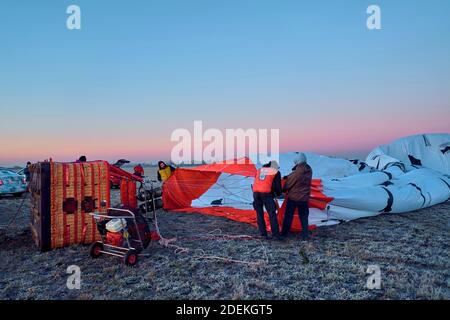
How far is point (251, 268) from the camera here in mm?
4980

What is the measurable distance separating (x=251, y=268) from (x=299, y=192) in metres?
2.14

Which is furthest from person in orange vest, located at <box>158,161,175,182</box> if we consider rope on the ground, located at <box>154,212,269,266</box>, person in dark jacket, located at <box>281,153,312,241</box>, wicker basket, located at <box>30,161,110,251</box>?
person in dark jacket, located at <box>281,153,312,241</box>

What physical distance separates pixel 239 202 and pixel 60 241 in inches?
201

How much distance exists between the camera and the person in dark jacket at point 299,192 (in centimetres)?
659

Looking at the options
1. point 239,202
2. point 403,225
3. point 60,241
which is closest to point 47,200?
point 60,241

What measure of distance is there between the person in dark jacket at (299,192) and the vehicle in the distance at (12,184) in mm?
12177

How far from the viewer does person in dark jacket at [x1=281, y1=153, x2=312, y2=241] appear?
6.59m

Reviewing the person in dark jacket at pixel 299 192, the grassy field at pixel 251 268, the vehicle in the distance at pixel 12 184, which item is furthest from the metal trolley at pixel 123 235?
the vehicle in the distance at pixel 12 184

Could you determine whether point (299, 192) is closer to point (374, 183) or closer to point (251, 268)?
point (251, 268)

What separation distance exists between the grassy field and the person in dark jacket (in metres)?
0.40

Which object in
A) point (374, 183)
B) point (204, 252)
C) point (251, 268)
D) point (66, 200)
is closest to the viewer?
point (251, 268)

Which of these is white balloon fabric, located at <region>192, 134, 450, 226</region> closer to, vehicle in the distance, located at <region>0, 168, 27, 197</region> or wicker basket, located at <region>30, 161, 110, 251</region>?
wicker basket, located at <region>30, 161, 110, 251</region>

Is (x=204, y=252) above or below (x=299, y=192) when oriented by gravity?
below

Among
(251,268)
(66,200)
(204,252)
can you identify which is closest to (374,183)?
(204,252)
